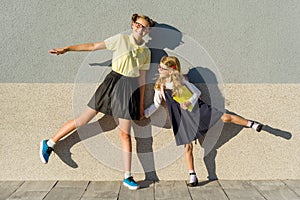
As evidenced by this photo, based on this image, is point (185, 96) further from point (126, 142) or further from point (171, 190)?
point (171, 190)

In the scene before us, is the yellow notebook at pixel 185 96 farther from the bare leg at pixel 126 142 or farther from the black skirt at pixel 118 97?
the bare leg at pixel 126 142

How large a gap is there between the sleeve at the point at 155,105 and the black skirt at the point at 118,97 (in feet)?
0.35

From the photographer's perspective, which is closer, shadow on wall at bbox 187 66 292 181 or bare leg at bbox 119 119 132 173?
bare leg at bbox 119 119 132 173

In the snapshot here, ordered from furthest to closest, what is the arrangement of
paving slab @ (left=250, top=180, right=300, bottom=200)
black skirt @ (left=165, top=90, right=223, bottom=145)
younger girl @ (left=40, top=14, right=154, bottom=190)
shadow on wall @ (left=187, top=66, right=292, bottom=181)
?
shadow on wall @ (left=187, top=66, right=292, bottom=181), black skirt @ (left=165, top=90, right=223, bottom=145), younger girl @ (left=40, top=14, right=154, bottom=190), paving slab @ (left=250, top=180, right=300, bottom=200)

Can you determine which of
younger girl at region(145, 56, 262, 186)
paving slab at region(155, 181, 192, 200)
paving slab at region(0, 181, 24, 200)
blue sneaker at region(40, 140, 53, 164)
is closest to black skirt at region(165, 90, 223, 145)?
younger girl at region(145, 56, 262, 186)

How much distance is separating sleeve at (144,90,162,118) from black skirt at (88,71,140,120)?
11 centimetres

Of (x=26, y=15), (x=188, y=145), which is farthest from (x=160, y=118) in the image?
(x=26, y=15)

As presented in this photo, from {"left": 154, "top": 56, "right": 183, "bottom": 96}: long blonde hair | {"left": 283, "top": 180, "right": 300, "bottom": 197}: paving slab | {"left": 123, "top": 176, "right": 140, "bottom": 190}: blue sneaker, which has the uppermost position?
{"left": 154, "top": 56, "right": 183, "bottom": 96}: long blonde hair

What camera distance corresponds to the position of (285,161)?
411cm

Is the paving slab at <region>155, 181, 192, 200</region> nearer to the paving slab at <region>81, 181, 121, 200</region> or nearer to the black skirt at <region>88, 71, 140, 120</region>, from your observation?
the paving slab at <region>81, 181, 121, 200</region>

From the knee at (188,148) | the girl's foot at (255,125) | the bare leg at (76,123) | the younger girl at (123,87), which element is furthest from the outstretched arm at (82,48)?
the girl's foot at (255,125)

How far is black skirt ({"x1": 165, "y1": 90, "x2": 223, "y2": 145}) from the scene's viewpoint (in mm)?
3926

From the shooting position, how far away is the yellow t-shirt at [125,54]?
12.5ft

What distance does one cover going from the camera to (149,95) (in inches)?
159
